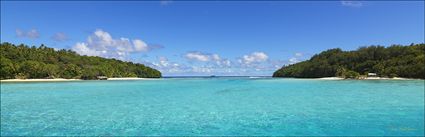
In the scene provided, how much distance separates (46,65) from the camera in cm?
10538

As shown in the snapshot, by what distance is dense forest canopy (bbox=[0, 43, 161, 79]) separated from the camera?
317 ft

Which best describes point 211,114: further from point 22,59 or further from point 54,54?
point 54,54

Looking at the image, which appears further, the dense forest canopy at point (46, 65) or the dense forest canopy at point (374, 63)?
the dense forest canopy at point (46, 65)

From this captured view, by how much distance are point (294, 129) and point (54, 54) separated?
12338 cm

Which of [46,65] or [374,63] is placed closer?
[46,65]

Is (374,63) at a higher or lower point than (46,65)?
higher

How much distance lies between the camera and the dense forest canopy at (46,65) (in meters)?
96.7

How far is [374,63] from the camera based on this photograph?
116m

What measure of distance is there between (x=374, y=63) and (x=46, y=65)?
98.0m

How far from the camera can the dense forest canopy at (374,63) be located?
9594 centimetres

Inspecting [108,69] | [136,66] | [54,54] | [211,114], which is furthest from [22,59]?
[211,114]

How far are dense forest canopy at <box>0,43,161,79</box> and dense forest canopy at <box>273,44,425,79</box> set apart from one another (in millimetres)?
79171

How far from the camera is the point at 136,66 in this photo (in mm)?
176250

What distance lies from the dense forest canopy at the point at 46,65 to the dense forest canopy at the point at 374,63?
79.2m
